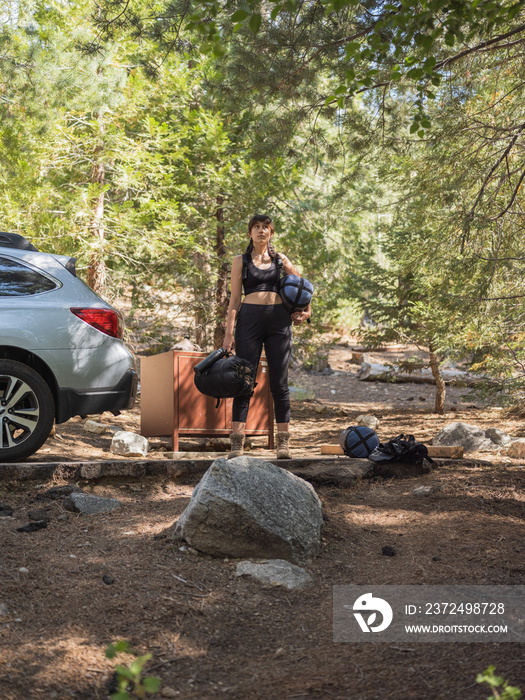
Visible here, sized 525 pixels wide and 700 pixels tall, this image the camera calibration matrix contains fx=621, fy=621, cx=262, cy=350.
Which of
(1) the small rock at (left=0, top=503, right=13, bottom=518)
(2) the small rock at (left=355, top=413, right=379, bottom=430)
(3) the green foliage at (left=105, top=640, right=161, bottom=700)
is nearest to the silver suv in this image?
(1) the small rock at (left=0, top=503, right=13, bottom=518)

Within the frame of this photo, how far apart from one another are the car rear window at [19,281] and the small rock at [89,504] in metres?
1.84

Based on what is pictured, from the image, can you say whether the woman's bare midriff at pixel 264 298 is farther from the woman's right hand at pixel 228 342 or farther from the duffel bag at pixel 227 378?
the duffel bag at pixel 227 378

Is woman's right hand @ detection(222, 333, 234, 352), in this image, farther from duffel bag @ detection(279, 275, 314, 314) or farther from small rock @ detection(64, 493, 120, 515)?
small rock @ detection(64, 493, 120, 515)

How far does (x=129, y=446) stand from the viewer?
23.7 feet

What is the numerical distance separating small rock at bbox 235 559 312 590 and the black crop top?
2.54m

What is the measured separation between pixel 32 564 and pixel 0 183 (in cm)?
797

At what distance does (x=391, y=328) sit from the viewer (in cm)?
1241

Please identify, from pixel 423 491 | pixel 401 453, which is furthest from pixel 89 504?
pixel 401 453

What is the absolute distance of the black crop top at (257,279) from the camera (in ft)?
18.2

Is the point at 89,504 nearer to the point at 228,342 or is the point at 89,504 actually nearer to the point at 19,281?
the point at 228,342

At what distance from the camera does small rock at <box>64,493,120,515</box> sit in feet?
15.7

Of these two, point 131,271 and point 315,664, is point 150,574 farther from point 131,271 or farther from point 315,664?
point 131,271

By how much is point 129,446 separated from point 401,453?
123 inches

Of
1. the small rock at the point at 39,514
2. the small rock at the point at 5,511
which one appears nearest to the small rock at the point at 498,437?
the small rock at the point at 39,514
